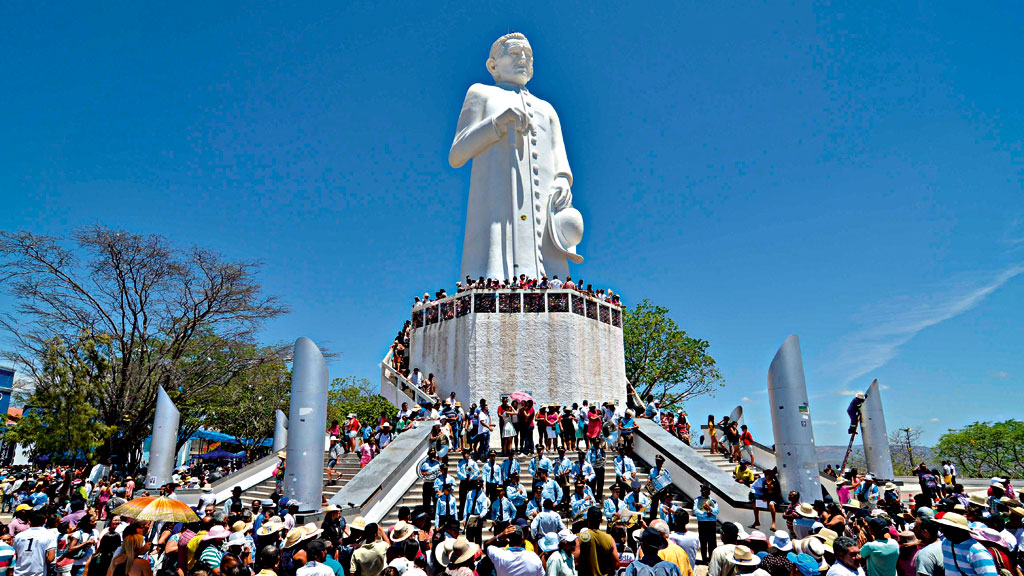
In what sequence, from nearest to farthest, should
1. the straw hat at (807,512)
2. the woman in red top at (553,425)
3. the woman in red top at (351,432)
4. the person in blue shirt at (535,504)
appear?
the straw hat at (807,512), the person in blue shirt at (535,504), the woman in red top at (553,425), the woman in red top at (351,432)

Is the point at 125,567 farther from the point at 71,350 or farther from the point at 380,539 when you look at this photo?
the point at 71,350

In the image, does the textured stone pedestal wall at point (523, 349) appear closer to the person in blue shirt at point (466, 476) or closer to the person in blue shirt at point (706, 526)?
the person in blue shirt at point (466, 476)

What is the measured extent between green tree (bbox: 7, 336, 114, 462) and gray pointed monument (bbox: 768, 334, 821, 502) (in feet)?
69.8

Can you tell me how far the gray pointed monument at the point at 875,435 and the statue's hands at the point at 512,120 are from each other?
1512 centimetres

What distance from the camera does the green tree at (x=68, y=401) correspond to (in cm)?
2023

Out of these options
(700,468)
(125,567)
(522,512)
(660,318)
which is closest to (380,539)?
(125,567)

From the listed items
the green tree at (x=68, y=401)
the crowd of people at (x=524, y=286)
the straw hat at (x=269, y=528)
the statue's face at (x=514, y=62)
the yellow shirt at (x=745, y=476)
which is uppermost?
the statue's face at (x=514, y=62)

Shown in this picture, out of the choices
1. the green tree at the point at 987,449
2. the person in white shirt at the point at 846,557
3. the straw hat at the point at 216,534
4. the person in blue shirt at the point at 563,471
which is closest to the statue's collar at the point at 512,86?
the person in blue shirt at the point at 563,471

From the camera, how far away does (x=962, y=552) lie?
477cm

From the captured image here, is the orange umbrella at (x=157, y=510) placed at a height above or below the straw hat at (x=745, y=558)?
above

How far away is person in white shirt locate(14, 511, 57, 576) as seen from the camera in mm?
6668

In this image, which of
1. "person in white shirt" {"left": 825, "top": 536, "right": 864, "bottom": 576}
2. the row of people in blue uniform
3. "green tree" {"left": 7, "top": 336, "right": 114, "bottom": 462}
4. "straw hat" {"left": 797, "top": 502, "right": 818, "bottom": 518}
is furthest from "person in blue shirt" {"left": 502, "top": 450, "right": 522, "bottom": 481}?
"green tree" {"left": 7, "top": 336, "right": 114, "bottom": 462}

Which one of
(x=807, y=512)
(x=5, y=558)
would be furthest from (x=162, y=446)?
(x=807, y=512)

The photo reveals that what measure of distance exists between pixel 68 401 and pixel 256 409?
602 inches
